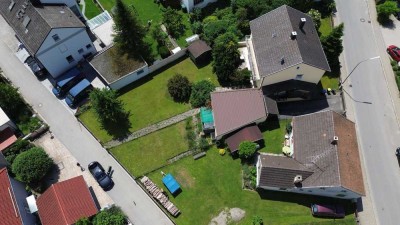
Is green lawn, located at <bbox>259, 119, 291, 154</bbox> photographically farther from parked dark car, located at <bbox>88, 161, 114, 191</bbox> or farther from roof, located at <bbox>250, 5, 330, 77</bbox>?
parked dark car, located at <bbox>88, 161, 114, 191</bbox>

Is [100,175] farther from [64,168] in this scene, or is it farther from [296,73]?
[296,73]

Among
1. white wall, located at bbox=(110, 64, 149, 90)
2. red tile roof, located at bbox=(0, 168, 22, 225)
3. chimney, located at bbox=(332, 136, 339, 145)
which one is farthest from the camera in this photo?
white wall, located at bbox=(110, 64, 149, 90)

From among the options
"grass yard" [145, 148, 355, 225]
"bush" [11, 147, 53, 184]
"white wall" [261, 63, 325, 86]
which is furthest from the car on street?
"bush" [11, 147, 53, 184]

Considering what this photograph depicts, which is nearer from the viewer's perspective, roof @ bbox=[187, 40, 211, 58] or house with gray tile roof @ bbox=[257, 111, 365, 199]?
house with gray tile roof @ bbox=[257, 111, 365, 199]

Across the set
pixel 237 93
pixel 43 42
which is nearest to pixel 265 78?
pixel 237 93

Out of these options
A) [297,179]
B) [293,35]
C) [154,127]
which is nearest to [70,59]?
[154,127]

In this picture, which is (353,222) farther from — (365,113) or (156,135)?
(156,135)
